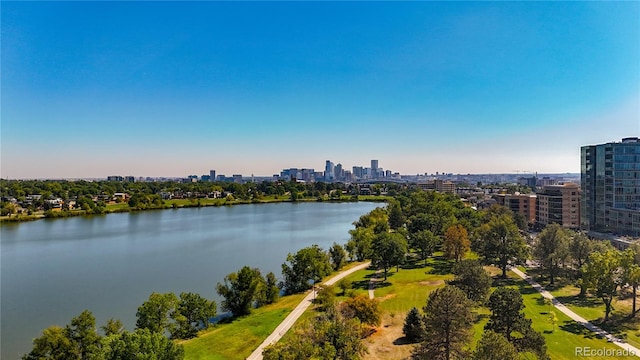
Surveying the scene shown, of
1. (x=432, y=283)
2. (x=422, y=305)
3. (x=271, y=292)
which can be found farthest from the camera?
(x=432, y=283)

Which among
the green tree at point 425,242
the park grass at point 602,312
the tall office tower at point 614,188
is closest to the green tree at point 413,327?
the park grass at point 602,312

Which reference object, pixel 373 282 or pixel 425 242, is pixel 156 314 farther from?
pixel 425 242

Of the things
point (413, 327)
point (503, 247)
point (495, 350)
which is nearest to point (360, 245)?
point (503, 247)

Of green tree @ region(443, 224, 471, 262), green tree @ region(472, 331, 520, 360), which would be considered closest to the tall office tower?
green tree @ region(443, 224, 471, 262)

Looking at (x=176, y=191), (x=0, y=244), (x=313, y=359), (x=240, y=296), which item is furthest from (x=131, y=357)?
(x=176, y=191)

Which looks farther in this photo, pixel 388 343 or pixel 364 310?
pixel 364 310

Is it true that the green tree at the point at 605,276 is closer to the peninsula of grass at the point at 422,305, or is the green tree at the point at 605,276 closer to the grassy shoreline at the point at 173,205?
the peninsula of grass at the point at 422,305

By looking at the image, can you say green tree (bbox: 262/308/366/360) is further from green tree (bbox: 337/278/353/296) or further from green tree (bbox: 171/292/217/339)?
green tree (bbox: 337/278/353/296)
